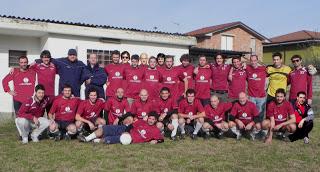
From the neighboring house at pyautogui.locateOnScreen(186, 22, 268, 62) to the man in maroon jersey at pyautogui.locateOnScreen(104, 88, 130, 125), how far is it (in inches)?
1044

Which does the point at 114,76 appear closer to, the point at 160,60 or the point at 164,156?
the point at 160,60

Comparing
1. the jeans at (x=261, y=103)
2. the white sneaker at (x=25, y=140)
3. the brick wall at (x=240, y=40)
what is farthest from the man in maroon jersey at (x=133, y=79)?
→ the brick wall at (x=240, y=40)

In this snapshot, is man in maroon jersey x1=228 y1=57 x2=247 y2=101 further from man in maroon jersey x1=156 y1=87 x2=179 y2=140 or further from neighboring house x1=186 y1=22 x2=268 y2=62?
neighboring house x1=186 y1=22 x2=268 y2=62

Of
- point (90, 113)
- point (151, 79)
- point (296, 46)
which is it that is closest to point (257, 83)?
point (151, 79)

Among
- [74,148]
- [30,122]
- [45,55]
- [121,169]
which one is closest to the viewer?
[121,169]

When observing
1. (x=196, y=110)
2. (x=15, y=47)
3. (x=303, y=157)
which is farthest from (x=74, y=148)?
(x=15, y=47)

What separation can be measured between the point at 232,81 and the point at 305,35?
33.9 m

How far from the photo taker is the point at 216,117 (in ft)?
28.8

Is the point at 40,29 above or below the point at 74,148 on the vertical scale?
above

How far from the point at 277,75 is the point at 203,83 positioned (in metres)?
1.67

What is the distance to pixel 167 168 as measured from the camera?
580 cm

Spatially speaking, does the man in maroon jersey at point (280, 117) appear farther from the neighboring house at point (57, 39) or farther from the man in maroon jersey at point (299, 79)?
the neighboring house at point (57, 39)

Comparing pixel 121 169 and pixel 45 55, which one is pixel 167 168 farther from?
pixel 45 55

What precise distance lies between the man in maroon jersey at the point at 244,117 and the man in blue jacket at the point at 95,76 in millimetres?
2998
